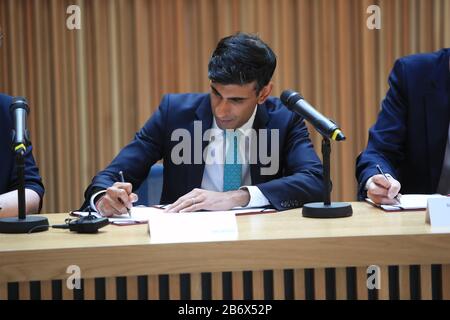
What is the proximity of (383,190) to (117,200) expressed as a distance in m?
0.88

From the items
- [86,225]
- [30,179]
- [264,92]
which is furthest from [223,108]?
[86,225]

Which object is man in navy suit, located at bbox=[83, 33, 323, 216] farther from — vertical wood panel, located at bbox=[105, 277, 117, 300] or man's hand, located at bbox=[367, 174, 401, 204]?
vertical wood panel, located at bbox=[105, 277, 117, 300]

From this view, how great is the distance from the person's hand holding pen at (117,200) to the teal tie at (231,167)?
573 millimetres

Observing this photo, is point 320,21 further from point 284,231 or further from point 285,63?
point 284,231

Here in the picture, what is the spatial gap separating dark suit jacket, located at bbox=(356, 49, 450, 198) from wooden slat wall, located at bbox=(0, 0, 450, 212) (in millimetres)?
1424

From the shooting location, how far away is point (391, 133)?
110 inches

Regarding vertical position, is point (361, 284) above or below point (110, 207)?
below

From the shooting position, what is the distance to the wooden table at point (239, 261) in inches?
65.4

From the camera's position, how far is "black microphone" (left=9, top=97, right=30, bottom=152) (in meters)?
1.96

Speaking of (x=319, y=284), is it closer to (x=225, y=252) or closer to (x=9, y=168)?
(x=225, y=252)

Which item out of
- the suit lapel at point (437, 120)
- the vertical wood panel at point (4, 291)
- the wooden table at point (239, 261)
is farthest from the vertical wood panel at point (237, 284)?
the suit lapel at point (437, 120)

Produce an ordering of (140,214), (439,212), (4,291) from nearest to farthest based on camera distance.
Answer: (4,291) < (439,212) < (140,214)

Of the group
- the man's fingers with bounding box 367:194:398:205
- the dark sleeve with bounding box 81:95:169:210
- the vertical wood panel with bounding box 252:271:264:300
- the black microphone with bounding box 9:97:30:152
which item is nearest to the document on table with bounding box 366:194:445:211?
the man's fingers with bounding box 367:194:398:205

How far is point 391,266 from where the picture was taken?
1.75m
